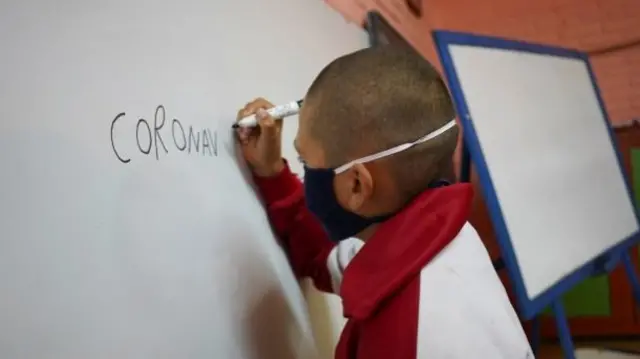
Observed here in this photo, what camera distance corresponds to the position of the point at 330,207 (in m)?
0.84

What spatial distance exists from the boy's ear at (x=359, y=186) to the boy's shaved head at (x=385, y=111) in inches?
0.7

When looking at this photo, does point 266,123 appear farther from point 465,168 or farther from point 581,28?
point 581,28

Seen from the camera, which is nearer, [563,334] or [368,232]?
[368,232]

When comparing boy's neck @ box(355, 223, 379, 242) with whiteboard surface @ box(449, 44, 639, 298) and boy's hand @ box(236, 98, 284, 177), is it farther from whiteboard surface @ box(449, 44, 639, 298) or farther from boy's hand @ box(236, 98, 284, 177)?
whiteboard surface @ box(449, 44, 639, 298)

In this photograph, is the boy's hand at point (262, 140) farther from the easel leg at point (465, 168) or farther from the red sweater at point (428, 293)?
the easel leg at point (465, 168)

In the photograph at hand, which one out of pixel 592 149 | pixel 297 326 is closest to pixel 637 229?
pixel 592 149

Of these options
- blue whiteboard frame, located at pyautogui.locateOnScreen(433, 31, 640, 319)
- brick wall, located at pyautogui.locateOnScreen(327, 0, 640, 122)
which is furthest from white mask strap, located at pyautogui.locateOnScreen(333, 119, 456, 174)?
brick wall, located at pyautogui.locateOnScreen(327, 0, 640, 122)

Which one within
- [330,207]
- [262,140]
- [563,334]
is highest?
[262,140]

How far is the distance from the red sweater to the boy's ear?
0.04m

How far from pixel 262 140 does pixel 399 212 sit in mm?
208

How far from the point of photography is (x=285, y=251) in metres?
1.01

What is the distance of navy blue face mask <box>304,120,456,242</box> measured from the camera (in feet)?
2.71

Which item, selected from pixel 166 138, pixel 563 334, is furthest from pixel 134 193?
pixel 563 334

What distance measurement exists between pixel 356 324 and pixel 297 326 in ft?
0.74
